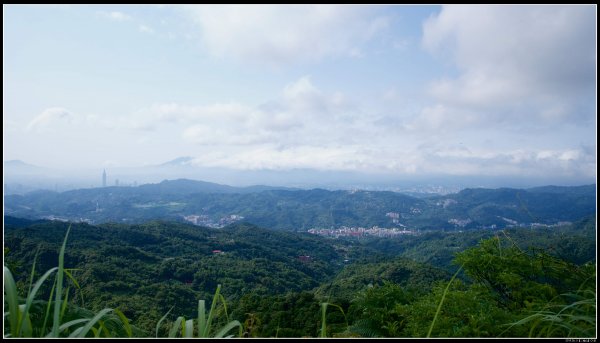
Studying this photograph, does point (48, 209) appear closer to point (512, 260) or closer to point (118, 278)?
point (118, 278)

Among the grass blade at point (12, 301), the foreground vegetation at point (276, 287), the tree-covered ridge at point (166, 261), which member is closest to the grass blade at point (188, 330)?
the foreground vegetation at point (276, 287)

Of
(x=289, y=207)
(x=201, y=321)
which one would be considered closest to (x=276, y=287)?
(x=201, y=321)

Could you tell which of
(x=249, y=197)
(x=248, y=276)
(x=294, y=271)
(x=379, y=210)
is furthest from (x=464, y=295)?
(x=249, y=197)

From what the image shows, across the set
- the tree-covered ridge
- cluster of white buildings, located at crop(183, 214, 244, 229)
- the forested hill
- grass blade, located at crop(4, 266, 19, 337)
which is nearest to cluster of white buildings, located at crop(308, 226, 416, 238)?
the forested hill

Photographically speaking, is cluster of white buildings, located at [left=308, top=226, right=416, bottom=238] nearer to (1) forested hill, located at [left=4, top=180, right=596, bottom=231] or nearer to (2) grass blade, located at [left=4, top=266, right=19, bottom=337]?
(1) forested hill, located at [left=4, top=180, right=596, bottom=231]

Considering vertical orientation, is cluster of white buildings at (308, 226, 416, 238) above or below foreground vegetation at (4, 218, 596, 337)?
below

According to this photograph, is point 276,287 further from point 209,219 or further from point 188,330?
point 209,219
